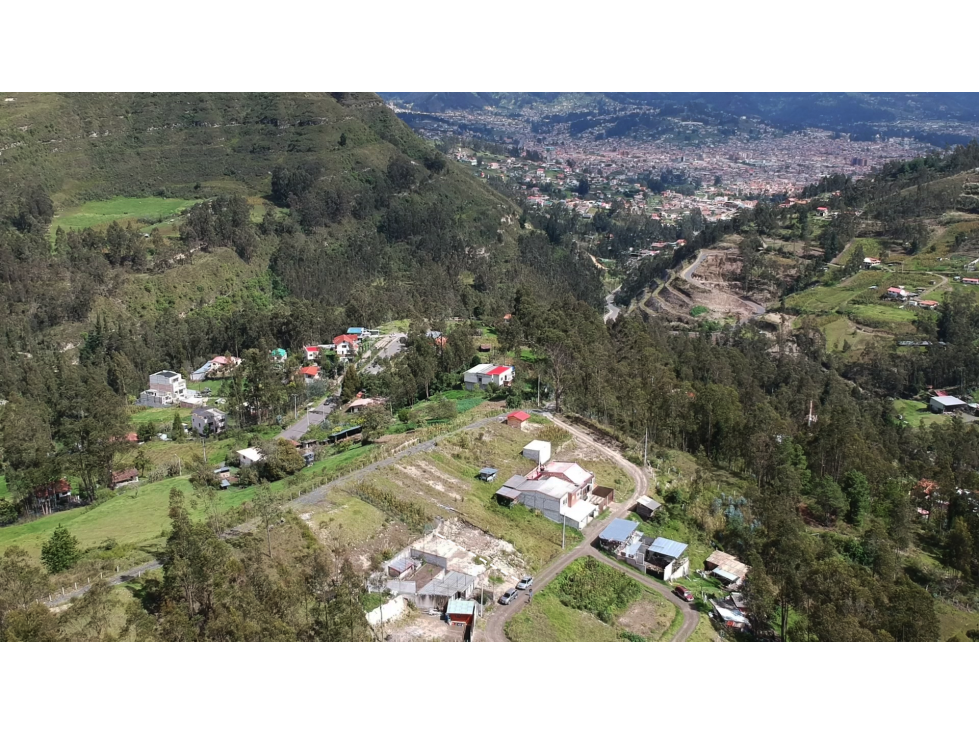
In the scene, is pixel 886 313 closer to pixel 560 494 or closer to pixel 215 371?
pixel 560 494

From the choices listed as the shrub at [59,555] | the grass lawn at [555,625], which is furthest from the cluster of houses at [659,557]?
the shrub at [59,555]

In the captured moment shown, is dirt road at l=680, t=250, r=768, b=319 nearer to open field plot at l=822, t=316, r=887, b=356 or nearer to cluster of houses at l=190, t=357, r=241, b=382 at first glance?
open field plot at l=822, t=316, r=887, b=356

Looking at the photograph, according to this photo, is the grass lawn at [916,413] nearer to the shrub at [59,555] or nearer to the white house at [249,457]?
the white house at [249,457]

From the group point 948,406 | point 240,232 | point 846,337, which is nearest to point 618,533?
point 948,406

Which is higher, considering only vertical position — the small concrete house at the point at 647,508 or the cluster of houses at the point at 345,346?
the small concrete house at the point at 647,508
